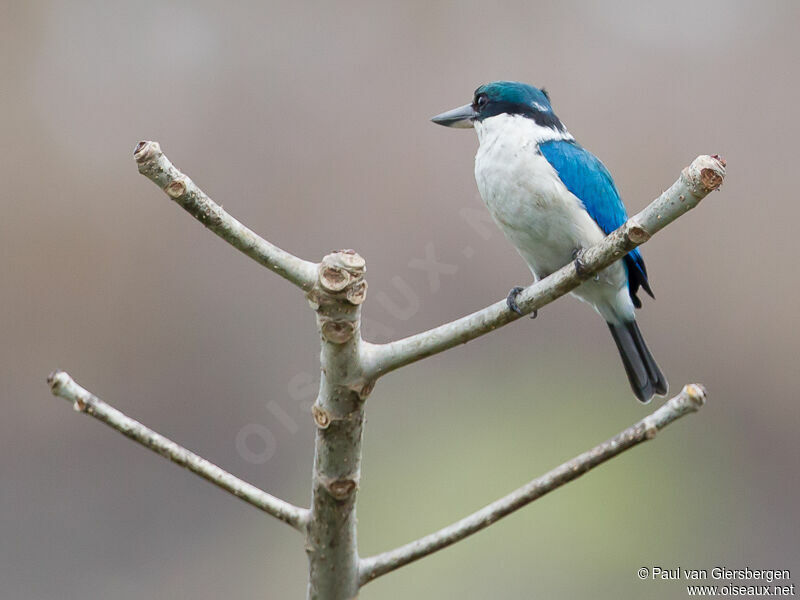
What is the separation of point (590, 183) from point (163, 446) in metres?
1.86

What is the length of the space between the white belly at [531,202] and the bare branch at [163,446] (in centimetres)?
153

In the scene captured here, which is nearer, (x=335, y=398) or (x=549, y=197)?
(x=335, y=398)

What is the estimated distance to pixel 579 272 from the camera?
158 centimetres

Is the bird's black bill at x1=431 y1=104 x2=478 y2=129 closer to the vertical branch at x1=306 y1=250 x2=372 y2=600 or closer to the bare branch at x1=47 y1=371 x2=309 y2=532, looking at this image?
the vertical branch at x1=306 y1=250 x2=372 y2=600

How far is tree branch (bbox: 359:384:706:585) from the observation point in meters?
1.25

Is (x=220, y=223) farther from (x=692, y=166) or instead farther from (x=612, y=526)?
(x=612, y=526)

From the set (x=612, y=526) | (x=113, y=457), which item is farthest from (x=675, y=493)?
(x=113, y=457)
